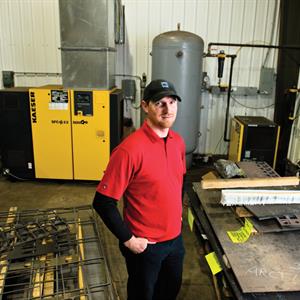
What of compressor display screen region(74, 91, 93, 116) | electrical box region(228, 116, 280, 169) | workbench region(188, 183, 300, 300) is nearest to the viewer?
workbench region(188, 183, 300, 300)

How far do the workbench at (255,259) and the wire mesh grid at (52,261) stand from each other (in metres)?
0.55

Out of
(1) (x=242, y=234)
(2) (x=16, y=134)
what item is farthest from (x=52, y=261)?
A: (2) (x=16, y=134)

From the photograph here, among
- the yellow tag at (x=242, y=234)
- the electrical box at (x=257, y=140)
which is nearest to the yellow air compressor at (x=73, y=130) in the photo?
the electrical box at (x=257, y=140)

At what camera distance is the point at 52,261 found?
5.42ft

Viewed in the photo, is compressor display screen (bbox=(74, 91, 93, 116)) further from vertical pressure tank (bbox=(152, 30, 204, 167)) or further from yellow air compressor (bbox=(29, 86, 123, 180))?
vertical pressure tank (bbox=(152, 30, 204, 167))

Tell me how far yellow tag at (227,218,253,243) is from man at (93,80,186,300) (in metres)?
0.25

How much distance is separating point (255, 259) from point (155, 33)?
3517mm

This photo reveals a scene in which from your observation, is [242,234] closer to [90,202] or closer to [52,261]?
[52,261]

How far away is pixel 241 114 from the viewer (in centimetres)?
443

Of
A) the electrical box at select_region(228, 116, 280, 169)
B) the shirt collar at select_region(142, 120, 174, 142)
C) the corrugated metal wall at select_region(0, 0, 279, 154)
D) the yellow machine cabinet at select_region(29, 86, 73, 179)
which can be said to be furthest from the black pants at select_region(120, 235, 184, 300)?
the corrugated metal wall at select_region(0, 0, 279, 154)

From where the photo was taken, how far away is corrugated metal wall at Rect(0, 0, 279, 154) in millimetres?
4070

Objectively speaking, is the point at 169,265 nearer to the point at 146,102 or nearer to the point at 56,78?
the point at 146,102

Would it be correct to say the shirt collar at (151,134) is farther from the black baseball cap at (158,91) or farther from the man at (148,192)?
the black baseball cap at (158,91)

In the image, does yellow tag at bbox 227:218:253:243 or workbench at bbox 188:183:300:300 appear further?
yellow tag at bbox 227:218:253:243
